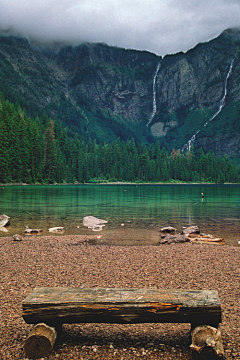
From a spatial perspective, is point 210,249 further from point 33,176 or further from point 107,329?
point 33,176

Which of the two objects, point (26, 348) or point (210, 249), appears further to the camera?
point (210, 249)

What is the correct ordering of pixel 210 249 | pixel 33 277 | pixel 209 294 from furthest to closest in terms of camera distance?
pixel 210 249, pixel 33 277, pixel 209 294

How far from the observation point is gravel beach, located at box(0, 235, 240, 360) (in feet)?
21.7

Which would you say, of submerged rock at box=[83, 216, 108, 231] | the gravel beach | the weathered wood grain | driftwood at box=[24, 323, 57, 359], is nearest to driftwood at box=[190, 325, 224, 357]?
the weathered wood grain

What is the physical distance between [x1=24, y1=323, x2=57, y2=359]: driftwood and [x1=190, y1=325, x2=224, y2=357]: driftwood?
3114 mm

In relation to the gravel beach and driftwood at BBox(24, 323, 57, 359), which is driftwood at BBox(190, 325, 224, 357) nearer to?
the gravel beach

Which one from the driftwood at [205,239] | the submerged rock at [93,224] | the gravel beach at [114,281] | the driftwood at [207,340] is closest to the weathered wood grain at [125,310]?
the driftwood at [207,340]

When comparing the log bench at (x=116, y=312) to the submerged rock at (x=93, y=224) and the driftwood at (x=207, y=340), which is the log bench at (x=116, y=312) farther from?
the submerged rock at (x=93, y=224)

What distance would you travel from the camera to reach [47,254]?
1605cm

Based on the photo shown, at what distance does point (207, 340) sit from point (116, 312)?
6.48 feet

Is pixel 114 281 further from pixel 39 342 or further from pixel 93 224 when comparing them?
pixel 93 224

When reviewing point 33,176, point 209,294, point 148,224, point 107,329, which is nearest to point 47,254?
point 107,329

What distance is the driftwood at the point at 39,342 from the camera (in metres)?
6.25

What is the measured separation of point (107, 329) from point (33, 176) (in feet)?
469
